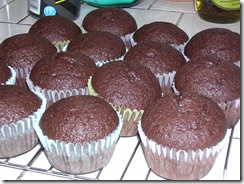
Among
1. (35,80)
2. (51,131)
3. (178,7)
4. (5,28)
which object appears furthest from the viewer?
(178,7)

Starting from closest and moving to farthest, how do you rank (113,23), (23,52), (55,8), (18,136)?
(18,136), (23,52), (113,23), (55,8)

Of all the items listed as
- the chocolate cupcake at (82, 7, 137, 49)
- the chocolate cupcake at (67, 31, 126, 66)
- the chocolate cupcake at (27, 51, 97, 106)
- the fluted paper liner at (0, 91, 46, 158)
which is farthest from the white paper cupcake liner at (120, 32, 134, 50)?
the fluted paper liner at (0, 91, 46, 158)

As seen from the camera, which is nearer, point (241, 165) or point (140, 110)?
point (241, 165)

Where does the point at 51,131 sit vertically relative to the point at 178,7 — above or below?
above

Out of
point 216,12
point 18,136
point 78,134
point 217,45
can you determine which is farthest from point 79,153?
point 216,12

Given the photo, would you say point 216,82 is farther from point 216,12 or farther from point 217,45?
point 216,12

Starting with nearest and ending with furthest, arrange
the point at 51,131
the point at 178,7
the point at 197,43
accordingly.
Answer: the point at 51,131, the point at 197,43, the point at 178,7

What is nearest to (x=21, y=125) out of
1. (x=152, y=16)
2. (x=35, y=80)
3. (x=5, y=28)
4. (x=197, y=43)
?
(x=35, y=80)

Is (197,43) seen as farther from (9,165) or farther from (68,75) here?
(9,165)
